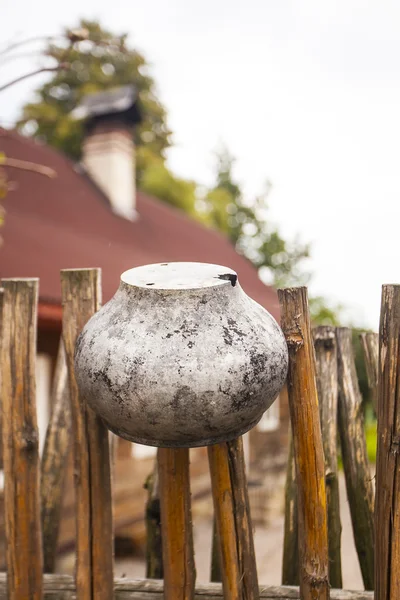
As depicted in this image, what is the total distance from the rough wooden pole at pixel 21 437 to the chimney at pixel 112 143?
28.4ft

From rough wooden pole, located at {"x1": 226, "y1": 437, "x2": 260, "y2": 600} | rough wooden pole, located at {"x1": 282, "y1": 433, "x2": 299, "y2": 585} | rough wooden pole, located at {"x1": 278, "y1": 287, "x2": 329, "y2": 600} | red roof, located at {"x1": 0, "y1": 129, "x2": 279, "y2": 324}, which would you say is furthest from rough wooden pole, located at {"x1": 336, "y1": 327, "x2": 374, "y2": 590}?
red roof, located at {"x1": 0, "y1": 129, "x2": 279, "y2": 324}

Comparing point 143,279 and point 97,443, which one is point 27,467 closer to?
point 97,443

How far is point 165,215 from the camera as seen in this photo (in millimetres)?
12523

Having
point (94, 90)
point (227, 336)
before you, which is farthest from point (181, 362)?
point (94, 90)

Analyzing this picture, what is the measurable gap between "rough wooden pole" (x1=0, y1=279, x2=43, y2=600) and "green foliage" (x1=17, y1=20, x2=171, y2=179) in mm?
15420

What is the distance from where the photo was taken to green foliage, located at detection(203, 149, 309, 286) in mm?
16375

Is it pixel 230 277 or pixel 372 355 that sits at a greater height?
pixel 230 277

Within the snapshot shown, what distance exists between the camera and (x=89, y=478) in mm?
1759

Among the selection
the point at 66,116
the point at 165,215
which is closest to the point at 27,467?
the point at 165,215

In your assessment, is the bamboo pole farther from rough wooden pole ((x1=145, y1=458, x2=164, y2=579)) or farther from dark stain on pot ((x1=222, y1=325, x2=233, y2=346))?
dark stain on pot ((x1=222, y1=325, x2=233, y2=346))

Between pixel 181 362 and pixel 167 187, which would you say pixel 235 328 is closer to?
pixel 181 362

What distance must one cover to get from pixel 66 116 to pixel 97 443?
1655 centimetres

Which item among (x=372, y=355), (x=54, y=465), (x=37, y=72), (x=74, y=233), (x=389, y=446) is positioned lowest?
(x=54, y=465)

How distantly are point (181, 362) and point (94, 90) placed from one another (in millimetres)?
18154
